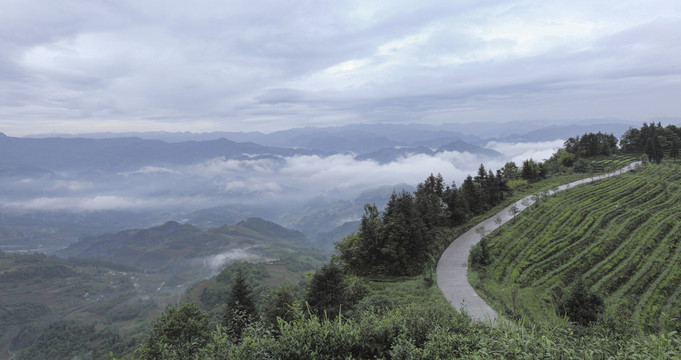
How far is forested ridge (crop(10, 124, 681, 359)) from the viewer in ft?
22.9

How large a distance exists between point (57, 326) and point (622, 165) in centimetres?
16291

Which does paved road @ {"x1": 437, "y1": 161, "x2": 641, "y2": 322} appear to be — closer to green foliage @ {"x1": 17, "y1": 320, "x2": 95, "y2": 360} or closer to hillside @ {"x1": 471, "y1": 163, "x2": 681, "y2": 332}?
hillside @ {"x1": 471, "y1": 163, "x2": 681, "y2": 332}

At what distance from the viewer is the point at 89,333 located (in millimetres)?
100562

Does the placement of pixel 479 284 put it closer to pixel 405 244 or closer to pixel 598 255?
pixel 405 244

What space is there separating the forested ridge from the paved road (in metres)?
1.01

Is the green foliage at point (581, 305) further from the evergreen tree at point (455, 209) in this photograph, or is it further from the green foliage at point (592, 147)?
the green foliage at point (592, 147)

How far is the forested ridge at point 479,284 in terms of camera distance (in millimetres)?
6969

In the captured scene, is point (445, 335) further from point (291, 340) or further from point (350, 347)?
point (291, 340)

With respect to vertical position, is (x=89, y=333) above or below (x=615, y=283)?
below

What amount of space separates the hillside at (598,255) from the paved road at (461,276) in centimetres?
92

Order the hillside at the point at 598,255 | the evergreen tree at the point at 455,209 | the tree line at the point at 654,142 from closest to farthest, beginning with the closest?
the hillside at the point at 598,255 → the evergreen tree at the point at 455,209 → the tree line at the point at 654,142

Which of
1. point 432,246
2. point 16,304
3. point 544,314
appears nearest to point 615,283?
point 544,314

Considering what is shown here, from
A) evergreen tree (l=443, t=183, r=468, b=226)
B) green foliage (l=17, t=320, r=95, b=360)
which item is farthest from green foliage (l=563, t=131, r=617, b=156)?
green foliage (l=17, t=320, r=95, b=360)

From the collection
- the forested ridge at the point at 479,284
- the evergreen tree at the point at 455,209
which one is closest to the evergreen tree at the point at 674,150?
the forested ridge at the point at 479,284
